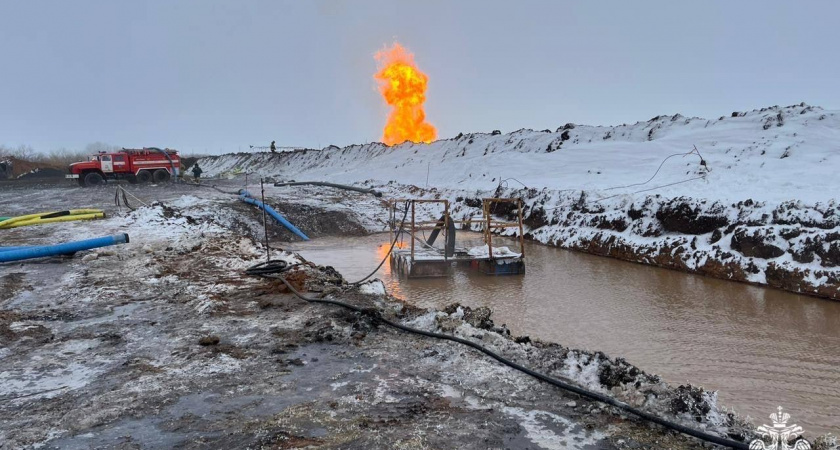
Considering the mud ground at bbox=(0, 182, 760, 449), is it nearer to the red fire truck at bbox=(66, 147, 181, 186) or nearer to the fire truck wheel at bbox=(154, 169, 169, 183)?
the red fire truck at bbox=(66, 147, 181, 186)

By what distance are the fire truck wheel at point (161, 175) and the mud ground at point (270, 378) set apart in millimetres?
25172

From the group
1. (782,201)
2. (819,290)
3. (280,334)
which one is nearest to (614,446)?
(280,334)

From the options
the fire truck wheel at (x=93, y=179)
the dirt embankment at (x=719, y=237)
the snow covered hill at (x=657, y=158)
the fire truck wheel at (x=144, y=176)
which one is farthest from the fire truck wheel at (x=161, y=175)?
the dirt embankment at (x=719, y=237)

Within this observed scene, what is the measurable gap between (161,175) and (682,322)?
31.0m

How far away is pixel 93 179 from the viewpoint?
2817 cm

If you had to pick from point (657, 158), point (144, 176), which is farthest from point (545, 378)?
point (144, 176)

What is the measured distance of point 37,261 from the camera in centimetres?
879

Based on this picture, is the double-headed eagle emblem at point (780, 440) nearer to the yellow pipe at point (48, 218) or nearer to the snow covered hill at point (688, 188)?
the snow covered hill at point (688, 188)

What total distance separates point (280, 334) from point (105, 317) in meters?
2.40

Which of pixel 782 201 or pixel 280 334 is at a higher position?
pixel 782 201

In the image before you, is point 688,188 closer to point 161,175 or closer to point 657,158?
point 657,158

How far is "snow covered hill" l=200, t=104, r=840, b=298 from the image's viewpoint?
10.8 m

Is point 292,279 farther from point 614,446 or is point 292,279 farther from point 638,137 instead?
point 638,137

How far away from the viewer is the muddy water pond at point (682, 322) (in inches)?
225
